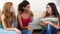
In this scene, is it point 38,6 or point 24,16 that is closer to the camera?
point 24,16

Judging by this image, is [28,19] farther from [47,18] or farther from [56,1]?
[56,1]

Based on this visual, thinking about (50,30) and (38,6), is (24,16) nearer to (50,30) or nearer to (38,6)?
(50,30)

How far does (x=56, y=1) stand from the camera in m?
4.89

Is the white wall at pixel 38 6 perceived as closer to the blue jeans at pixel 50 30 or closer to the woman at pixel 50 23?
the woman at pixel 50 23

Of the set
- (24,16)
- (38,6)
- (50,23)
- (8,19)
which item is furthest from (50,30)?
(38,6)

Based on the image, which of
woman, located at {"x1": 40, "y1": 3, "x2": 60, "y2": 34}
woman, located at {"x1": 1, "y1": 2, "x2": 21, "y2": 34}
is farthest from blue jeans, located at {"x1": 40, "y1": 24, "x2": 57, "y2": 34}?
woman, located at {"x1": 1, "y1": 2, "x2": 21, "y2": 34}

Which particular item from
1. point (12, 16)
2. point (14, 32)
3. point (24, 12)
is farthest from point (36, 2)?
point (14, 32)

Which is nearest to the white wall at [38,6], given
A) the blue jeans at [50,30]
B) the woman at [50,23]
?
the woman at [50,23]

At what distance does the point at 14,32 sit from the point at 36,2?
1.70m

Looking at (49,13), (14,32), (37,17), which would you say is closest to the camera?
(14,32)

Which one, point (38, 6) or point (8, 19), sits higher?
point (38, 6)

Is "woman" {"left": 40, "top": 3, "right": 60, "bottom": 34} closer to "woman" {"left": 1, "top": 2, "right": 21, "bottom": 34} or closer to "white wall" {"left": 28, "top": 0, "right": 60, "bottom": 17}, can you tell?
"woman" {"left": 1, "top": 2, "right": 21, "bottom": 34}

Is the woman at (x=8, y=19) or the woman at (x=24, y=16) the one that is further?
the woman at (x=24, y=16)

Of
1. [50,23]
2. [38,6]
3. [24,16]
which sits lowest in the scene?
[50,23]
